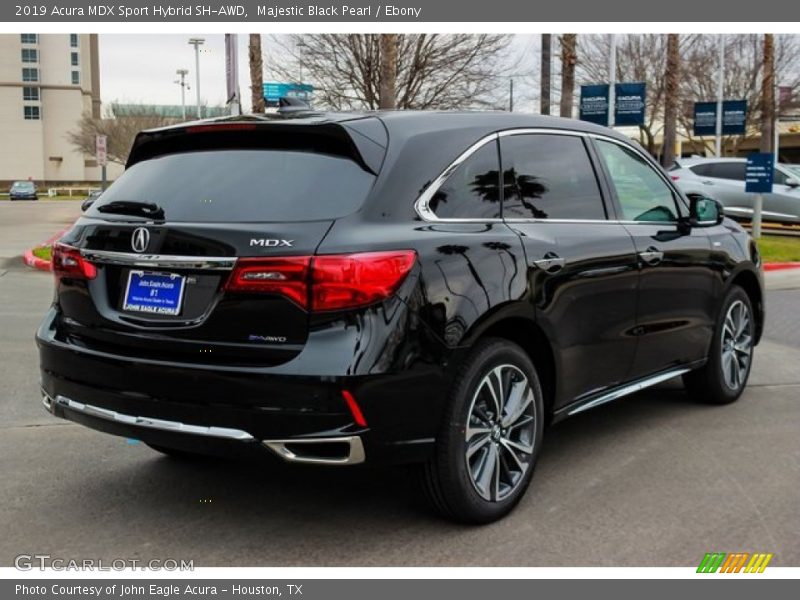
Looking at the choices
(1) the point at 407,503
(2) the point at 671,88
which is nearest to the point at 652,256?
(1) the point at 407,503

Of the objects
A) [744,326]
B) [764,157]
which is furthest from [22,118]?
[744,326]

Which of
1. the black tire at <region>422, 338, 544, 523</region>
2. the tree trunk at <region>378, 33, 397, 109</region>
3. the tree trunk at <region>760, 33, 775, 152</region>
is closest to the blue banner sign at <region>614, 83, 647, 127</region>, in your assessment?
the tree trunk at <region>760, 33, 775, 152</region>

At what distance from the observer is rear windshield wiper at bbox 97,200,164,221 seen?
147 inches

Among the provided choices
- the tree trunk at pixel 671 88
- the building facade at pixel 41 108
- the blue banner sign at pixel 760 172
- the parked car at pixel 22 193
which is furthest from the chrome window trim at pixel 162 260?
the building facade at pixel 41 108

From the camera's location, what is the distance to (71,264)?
12.9 feet

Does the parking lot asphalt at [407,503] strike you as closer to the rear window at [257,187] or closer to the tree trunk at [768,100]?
the rear window at [257,187]

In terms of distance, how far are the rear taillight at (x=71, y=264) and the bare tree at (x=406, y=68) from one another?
2021 centimetres

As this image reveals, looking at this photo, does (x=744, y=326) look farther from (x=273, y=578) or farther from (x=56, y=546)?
(x=56, y=546)

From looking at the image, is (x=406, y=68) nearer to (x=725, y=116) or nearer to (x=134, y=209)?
(x=725, y=116)

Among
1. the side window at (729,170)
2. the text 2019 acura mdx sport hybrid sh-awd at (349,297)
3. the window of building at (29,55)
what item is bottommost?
the text 2019 acura mdx sport hybrid sh-awd at (349,297)

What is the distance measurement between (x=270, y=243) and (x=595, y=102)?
19.3m

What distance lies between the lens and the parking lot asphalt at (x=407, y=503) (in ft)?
11.9

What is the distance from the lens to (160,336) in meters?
3.51
